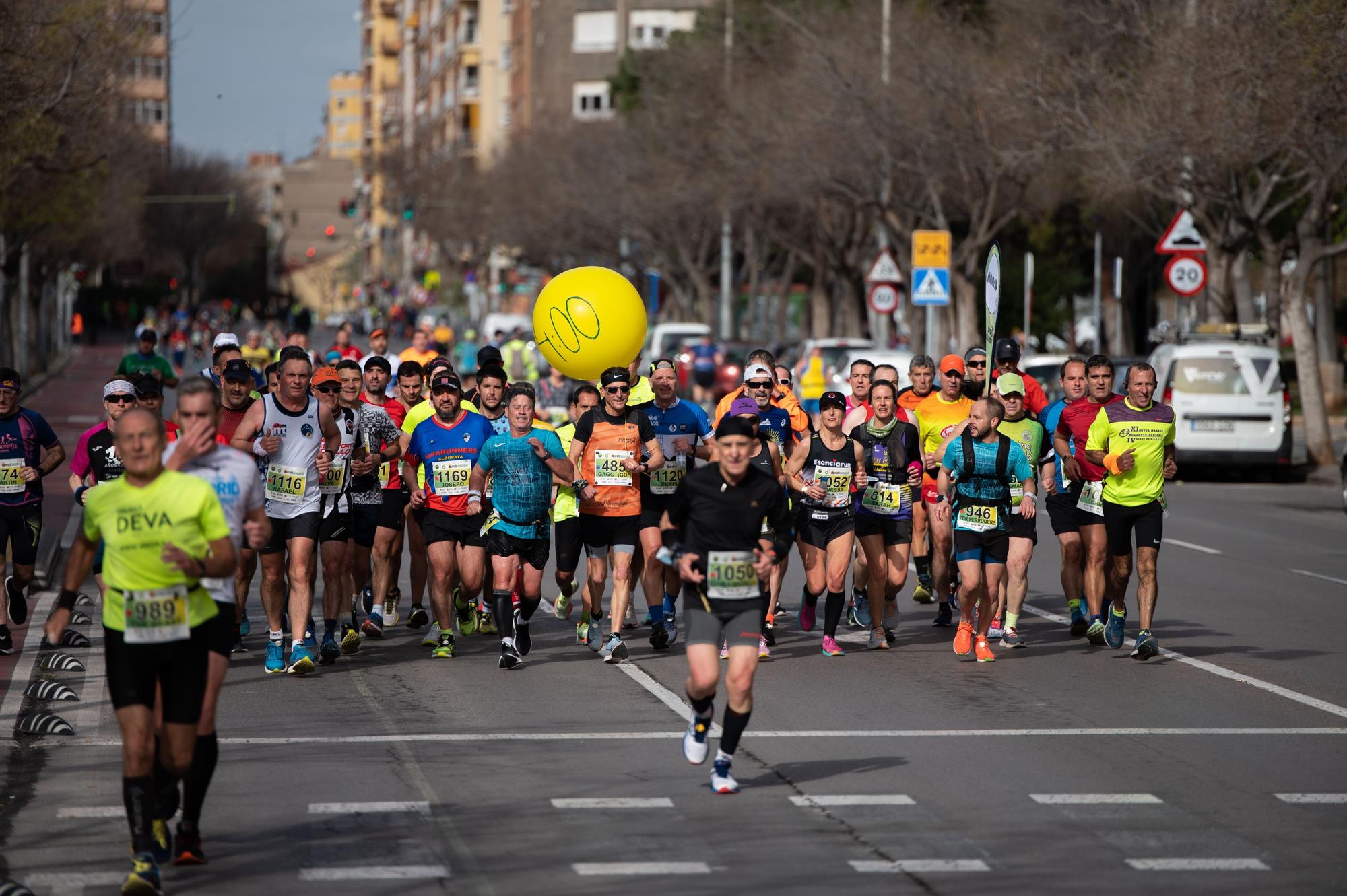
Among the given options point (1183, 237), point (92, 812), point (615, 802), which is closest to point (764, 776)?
point (615, 802)

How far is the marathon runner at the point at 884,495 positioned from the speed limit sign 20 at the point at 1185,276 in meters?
16.3

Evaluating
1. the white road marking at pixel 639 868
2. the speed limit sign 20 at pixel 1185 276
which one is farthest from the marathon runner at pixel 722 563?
the speed limit sign 20 at pixel 1185 276

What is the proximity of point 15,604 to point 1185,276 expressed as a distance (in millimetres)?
19592

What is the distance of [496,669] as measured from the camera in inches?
483

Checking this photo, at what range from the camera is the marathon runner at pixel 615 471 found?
1258cm

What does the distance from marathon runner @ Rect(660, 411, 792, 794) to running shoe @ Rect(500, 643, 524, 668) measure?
3.29 meters

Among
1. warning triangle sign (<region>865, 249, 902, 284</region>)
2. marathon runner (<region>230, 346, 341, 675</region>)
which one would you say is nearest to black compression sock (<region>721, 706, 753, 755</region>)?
marathon runner (<region>230, 346, 341, 675</region>)

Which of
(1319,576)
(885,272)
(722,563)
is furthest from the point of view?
(885,272)

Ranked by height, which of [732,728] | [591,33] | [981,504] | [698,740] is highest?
[591,33]

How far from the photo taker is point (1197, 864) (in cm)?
748

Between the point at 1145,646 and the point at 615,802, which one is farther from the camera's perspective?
the point at 1145,646

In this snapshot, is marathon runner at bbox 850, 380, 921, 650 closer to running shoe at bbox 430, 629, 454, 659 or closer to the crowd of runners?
the crowd of runners

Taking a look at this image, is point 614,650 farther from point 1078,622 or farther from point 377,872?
point 377,872

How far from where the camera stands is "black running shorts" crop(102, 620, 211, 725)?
23.7ft
